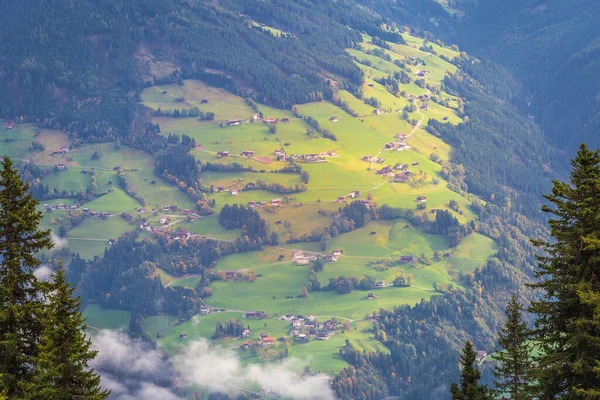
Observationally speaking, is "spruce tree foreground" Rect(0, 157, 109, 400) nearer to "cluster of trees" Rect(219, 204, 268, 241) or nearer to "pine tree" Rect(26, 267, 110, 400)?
"pine tree" Rect(26, 267, 110, 400)

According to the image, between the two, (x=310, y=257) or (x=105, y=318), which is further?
(x=310, y=257)

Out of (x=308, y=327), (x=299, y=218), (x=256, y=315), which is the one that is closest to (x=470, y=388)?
(x=308, y=327)

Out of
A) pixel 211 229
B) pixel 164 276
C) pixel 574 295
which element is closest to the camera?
pixel 574 295

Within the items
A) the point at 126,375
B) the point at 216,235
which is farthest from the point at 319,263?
the point at 126,375

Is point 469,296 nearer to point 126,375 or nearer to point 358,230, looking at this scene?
point 358,230

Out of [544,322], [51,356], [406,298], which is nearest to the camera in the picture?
[51,356]

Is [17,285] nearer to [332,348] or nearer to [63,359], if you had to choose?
[63,359]

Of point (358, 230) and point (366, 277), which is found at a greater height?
point (358, 230)

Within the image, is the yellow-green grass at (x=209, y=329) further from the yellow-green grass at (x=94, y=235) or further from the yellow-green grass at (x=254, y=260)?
the yellow-green grass at (x=94, y=235)
